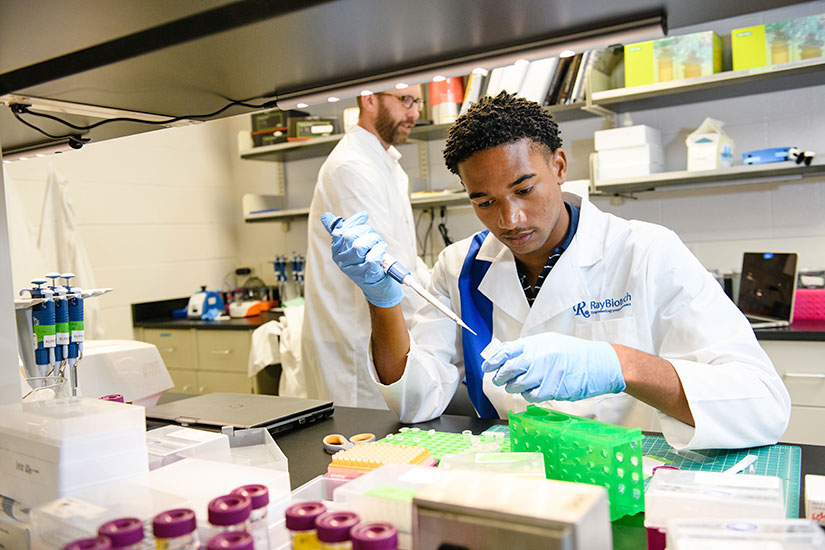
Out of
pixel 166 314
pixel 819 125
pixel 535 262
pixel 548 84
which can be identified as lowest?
pixel 166 314

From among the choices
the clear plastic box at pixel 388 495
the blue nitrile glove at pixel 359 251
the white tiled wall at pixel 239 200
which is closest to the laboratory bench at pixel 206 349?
the white tiled wall at pixel 239 200

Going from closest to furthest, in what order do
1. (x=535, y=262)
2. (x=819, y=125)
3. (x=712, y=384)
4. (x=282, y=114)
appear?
(x=712, y=384)
(x=535, y=262)
(x=819, y=125)
(x=282, y=114)

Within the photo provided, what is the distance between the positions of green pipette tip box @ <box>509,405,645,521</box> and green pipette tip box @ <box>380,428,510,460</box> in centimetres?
15

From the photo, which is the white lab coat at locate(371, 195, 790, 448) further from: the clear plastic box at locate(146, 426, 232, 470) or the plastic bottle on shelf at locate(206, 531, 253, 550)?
the plastic bottle on shelf at locate(206, 531, 253, 550)

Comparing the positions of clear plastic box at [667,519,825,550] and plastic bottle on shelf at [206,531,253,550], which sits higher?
plastic bottle on shelf at [206,531,253,550]

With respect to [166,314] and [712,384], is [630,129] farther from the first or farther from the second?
[166,314]

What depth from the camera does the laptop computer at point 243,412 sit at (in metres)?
1.33

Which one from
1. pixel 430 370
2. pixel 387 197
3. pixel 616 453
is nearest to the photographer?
pixel 616 453

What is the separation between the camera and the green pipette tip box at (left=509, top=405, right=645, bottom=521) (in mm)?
844

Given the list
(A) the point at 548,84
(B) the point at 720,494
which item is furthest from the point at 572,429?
(A) the point at 548,84

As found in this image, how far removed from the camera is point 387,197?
2318mm

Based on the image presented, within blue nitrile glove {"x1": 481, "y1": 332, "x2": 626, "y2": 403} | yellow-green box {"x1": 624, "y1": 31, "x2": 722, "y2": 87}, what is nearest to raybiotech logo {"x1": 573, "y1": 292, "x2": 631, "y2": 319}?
blue nitrile glove {"x1": 481, "y1": 332, "x2": 626, "y2": 403}

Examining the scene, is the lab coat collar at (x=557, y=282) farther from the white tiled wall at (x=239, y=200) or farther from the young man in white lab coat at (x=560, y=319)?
the white tiled wall at (x=239, y=200)

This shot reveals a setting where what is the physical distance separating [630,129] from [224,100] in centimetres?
196
